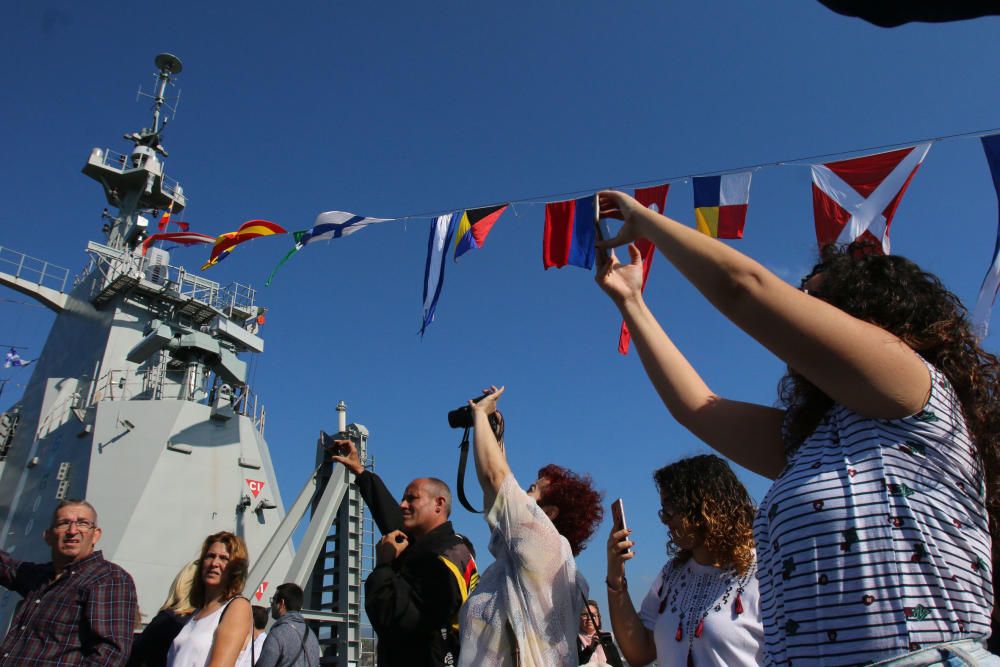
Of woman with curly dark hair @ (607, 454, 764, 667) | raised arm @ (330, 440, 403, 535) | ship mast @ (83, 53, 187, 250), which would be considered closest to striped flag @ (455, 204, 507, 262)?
raised arm @ (330, 440, 403, 535)

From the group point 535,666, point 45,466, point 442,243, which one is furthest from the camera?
point 45,466

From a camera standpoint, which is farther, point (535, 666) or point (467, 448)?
point (467, 448)

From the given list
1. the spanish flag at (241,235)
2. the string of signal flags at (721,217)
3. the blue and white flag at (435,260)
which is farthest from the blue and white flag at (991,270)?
the spanish flag at (241,235)

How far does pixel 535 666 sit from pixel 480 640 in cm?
21

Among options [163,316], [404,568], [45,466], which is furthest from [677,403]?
[163,316]

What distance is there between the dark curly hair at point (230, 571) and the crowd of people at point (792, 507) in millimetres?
1131

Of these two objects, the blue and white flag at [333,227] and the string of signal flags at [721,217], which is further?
the blue and white flag at [333,227]

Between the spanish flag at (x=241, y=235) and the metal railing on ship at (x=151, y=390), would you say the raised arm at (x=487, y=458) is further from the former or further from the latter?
the metal railing on ship at (x=151, y=390)

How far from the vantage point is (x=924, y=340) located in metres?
1.19

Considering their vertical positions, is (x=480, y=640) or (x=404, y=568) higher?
(x=404, y=568)

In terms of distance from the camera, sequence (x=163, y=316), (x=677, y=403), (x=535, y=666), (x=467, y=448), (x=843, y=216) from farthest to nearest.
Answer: (x=163, y=316) → (x=843, y=216) → (x=467, y=448) → (x=535, y=666) → (x=677, y=403)

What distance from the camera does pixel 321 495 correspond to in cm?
730

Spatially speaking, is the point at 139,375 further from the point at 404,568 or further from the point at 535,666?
the point at 535,666

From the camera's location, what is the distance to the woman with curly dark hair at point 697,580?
2.11 metres
